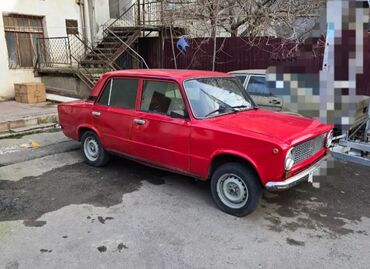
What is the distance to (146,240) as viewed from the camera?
3.56 metres

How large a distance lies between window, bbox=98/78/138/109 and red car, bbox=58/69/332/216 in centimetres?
1

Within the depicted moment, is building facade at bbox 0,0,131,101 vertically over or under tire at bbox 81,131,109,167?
over

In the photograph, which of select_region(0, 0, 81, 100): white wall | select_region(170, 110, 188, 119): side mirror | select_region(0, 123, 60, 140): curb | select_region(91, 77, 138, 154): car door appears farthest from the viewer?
select_region(0, 0, 81, 100): white wall

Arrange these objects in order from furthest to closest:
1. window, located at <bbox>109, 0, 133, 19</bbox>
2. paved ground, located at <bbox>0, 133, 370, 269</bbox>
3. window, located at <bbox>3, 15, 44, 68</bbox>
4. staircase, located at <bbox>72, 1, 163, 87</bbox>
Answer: window, located at <bbox>109, 0, 133, 19</bbox> → staircase, located at <bbox>72, 1, 163, 87</bbox> → window, located at <bbox>3, 15, 44, 68</bbox> → paved ground, located at <bbox>0, 133, 370, 269</bbox>

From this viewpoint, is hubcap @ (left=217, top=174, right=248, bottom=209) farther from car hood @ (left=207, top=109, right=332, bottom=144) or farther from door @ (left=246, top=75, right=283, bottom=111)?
door @ (left=246, top=75, right=283, bottom=111)

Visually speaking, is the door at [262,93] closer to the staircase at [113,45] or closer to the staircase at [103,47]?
the staircase at [113,45]

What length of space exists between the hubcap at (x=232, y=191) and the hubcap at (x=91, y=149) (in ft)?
7.87

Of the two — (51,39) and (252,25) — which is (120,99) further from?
(51,39)

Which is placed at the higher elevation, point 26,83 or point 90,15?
point 90,15

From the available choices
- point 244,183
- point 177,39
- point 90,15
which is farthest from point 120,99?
point 90,15

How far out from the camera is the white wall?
10.8 meters

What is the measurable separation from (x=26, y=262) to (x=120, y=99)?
264 cm

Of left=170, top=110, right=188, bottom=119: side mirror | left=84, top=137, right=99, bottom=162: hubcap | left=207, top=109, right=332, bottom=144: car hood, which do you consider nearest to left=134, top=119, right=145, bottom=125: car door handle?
left=170, top=110, right=188, bottom=119: side mirror

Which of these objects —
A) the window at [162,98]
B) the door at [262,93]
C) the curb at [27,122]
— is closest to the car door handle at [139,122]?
the window at [162,98]
